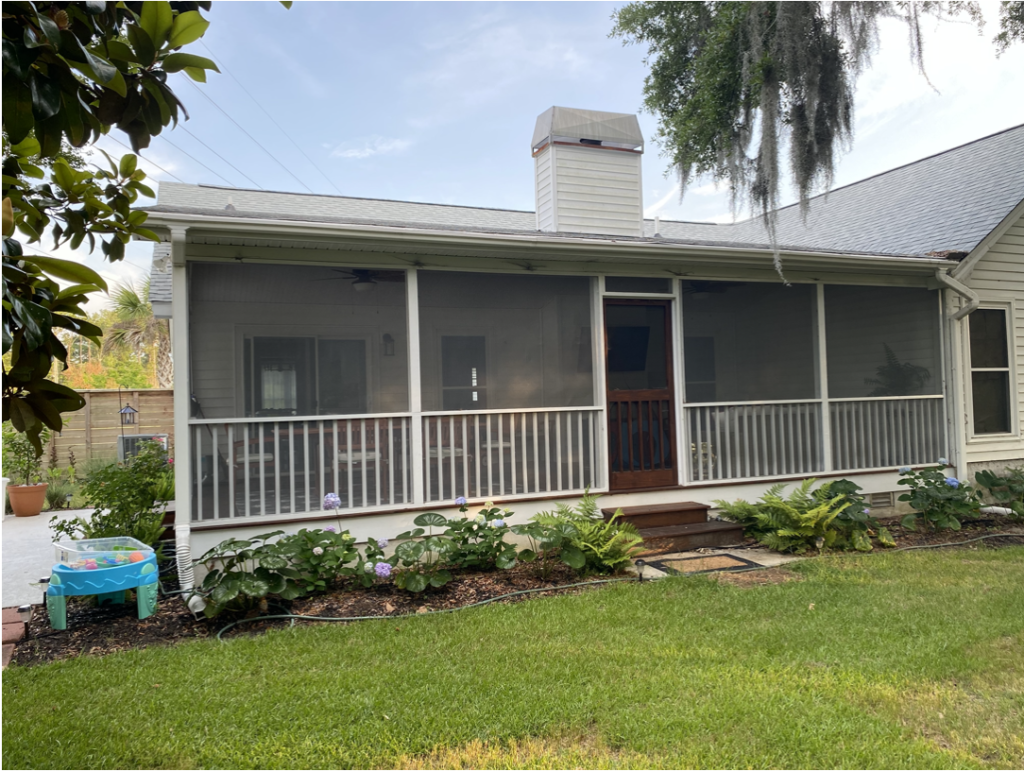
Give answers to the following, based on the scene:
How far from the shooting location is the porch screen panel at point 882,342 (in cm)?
779

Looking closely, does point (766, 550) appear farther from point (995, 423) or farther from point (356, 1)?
point (356, 1)

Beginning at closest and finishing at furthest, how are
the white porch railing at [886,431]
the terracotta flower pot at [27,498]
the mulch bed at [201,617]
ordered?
the mulch bed at [201,617] → the white porch railing at [886,431] → the terracotta flower pot at [27,498]

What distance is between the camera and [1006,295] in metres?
8.05

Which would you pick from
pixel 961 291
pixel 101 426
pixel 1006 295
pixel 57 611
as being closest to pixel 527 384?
pixel 57 611

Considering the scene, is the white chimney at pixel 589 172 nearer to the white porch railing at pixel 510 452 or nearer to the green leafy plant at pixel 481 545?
the white porch railing at pixel 510 452

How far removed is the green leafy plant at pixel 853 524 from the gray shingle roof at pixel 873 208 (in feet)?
9.11

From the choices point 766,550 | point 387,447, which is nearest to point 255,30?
point 387,447

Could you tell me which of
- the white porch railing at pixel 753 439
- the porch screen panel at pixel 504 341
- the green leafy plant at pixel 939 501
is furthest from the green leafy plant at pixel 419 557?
the green leafy plant at pixel 939 501

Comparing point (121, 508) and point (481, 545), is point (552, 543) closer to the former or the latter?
point (481, 545)

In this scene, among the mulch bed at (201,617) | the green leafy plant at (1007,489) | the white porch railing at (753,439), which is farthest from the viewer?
the green leafy plant at (1007,489)

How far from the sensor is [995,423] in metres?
8.11

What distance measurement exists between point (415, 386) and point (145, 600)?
2.46 meters

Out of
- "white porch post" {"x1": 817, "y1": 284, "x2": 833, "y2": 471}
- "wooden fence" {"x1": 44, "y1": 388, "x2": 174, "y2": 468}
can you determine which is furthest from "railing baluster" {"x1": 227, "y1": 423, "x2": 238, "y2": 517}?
"wooden fence" {"x1": 44, "y1": 388, "x2": 174, "y2": 468}

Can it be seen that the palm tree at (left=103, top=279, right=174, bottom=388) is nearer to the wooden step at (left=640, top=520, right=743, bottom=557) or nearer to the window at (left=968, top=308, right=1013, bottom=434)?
the wooden step at (left=640, top=520, right=743, bottom=557)
